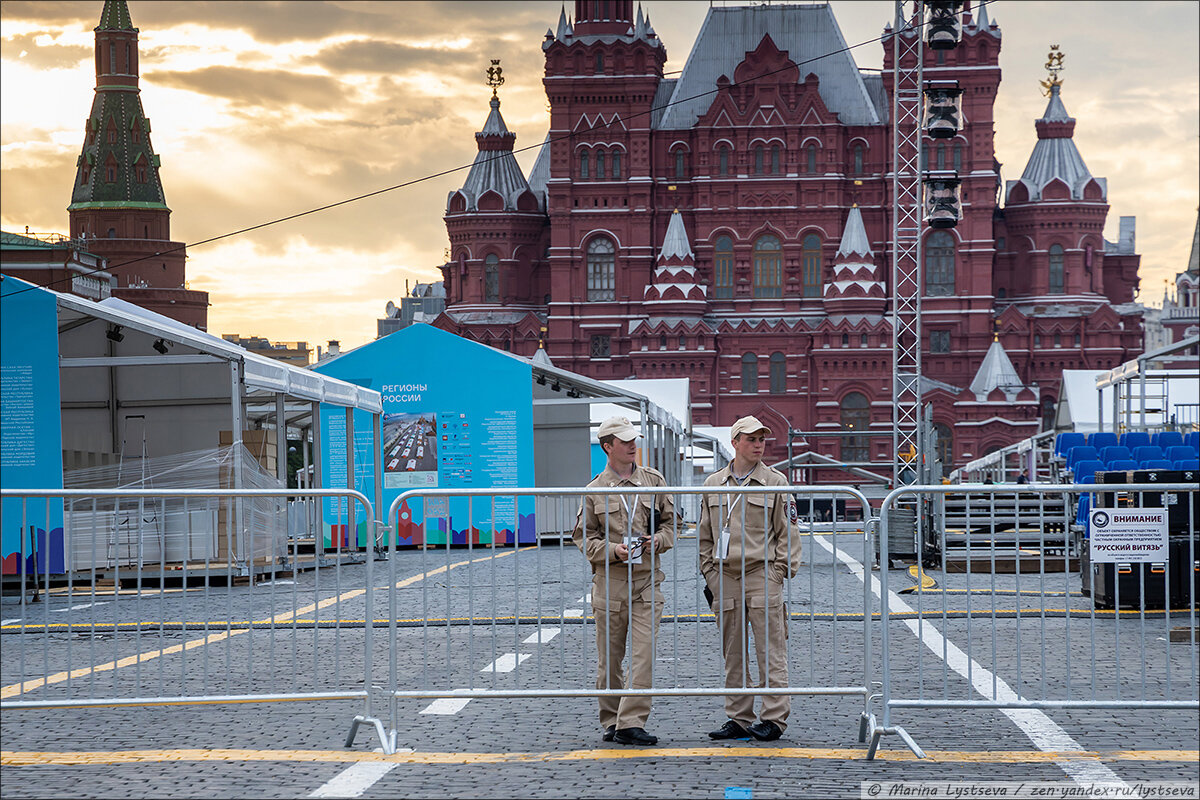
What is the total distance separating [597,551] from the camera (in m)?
6.89

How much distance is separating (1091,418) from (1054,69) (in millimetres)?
34555

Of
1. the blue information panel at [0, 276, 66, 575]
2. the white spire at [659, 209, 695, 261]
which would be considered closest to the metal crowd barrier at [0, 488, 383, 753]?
the blue information panel at [0, 276, 66, 575]

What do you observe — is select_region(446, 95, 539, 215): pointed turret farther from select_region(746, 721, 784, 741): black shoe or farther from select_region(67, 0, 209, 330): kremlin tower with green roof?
select_region(746, 721, 784, 741): black shoe

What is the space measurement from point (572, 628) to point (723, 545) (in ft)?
11.7

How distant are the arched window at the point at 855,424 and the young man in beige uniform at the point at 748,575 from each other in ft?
182

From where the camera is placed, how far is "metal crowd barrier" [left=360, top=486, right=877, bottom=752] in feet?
22.6

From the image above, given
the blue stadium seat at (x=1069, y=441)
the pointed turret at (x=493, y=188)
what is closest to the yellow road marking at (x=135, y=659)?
the blue stadium seat at (x=1069, y=441)

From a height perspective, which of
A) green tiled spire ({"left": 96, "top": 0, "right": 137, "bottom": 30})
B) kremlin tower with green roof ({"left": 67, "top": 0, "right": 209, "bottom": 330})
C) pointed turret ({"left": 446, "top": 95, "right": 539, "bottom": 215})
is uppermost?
green tiled spire ({"left": 96, "top": 0, "right": 137, "bottom": 30})

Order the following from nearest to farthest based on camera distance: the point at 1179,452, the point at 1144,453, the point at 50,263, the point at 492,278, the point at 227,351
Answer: the point at 227,351
the point at 1144,453
the point at 1179,452
the point at 492,278
the point at 50,263

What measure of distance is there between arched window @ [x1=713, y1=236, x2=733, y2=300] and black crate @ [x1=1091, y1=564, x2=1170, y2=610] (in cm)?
5297

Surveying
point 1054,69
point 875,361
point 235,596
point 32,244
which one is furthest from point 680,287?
point 235,596

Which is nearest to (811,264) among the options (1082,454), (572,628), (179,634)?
(1082,454)

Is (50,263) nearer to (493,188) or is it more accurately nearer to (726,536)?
(493,188)

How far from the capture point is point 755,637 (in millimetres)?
6953
